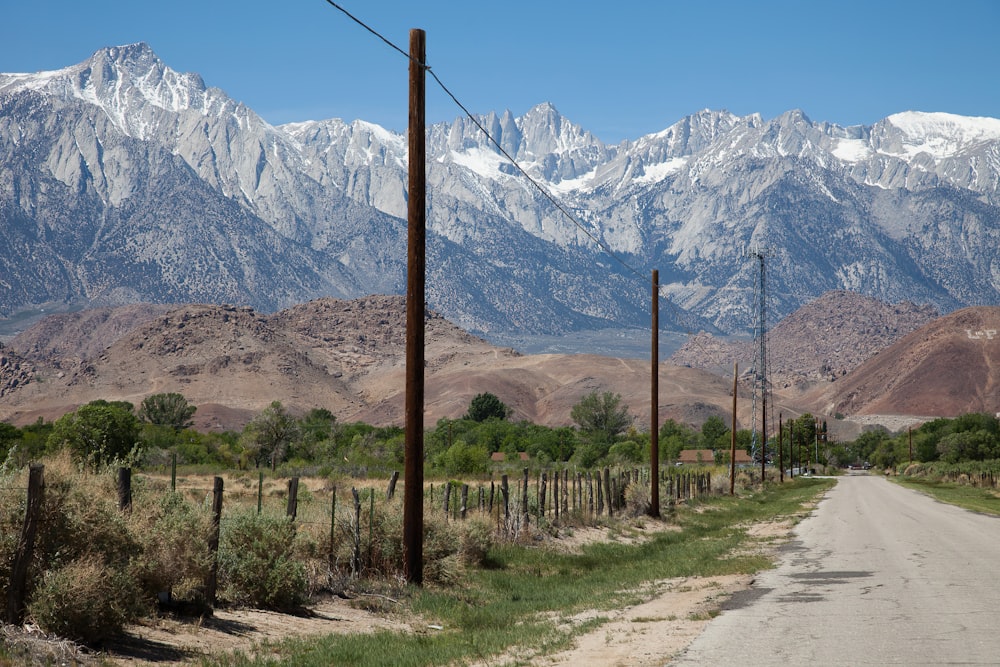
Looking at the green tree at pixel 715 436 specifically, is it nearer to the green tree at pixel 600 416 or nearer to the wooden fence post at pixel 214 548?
the green tree at pixel 600 416

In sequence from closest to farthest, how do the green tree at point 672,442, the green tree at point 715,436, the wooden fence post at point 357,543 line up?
the wooden fence post at point 357,543
the green tree at point 672,442
the green tree at point 715,436

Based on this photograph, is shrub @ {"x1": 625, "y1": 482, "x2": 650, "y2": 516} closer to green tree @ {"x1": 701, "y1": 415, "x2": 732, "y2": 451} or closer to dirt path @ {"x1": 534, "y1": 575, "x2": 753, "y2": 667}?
dirt path @ {"x1": 534, "y1": 575, "x2": 753, "y2": 667}

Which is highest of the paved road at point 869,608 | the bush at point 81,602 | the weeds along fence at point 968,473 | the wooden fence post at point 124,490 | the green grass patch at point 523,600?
the wooden fence post at point 124,490

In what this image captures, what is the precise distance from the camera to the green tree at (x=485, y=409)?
188m

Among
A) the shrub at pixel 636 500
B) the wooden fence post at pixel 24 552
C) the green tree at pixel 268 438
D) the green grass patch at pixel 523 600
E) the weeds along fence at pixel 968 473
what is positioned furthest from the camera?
the green tree at pixel 268 438

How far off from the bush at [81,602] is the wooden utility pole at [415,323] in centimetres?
624

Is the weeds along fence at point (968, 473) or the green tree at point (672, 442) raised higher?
the green tree at point (672, 442)

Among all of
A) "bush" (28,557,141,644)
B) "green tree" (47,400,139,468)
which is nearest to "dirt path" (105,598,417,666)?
"bush" (28,557,141,644)

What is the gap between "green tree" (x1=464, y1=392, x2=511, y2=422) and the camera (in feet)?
616

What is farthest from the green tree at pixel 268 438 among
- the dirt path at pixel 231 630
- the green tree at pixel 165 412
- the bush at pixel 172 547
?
the bush at pixel 172 547

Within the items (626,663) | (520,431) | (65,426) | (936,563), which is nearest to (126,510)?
(626,663)

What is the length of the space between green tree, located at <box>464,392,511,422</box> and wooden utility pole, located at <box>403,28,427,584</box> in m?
169

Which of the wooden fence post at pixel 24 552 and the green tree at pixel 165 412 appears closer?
the wooden fence post at pixel 24 552

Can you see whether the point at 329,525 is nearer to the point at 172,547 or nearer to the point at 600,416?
the point at 172,547
